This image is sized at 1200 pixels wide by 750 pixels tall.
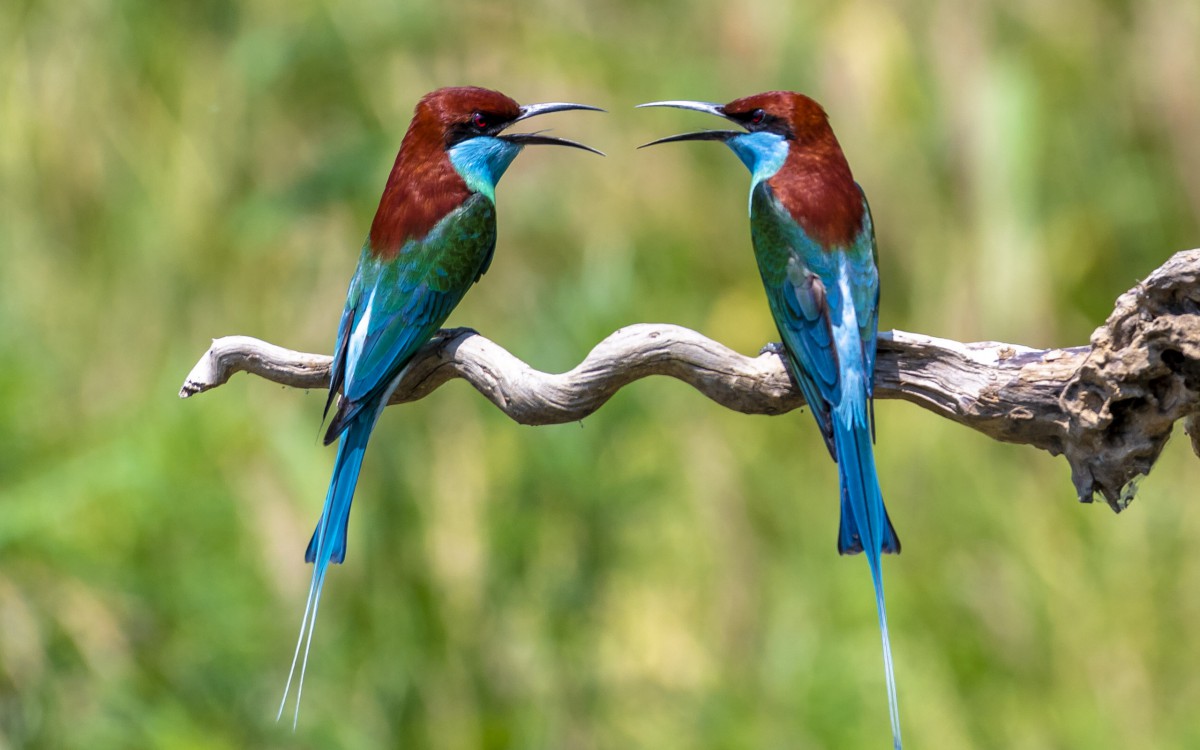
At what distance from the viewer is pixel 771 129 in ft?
9.70

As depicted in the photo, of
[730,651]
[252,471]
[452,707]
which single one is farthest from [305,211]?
[730,651]

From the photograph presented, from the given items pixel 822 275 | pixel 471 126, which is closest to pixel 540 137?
pixel 471 126

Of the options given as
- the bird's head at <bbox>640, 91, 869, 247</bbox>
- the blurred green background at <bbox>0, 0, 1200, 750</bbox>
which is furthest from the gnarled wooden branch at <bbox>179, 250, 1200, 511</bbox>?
the blurred green background at <bbox>0, 0, 1200, 750</bbox>

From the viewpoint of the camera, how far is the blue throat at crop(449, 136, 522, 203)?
310 centimetres

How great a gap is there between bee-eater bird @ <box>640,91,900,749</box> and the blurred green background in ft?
5.34

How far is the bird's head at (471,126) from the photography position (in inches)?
122

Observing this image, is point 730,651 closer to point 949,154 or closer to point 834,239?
point 949,154

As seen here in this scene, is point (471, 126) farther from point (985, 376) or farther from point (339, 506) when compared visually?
point (985, 376)

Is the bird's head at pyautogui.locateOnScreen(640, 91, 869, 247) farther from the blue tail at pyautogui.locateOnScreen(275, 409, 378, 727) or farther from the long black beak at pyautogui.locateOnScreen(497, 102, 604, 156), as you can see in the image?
the blue tail at pyautogui.locateOnScreen(275, 409, 378, 727)

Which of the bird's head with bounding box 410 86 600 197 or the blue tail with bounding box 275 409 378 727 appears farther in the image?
the bird's head with bounding box 410 86 600 197

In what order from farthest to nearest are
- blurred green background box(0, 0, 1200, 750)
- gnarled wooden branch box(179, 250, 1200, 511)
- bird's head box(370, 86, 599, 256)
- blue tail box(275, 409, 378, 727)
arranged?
blurred green background box(0, 0, 1200, 750)
bird's head box(370, 86, 599, 256)
blue tail box(275, 409, 378, 727)
gnarled wooden branch box(179, 250, 1200, 511)

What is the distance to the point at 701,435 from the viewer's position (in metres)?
5.37

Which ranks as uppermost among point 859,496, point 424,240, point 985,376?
point 424,240

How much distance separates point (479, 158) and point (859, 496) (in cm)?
109
